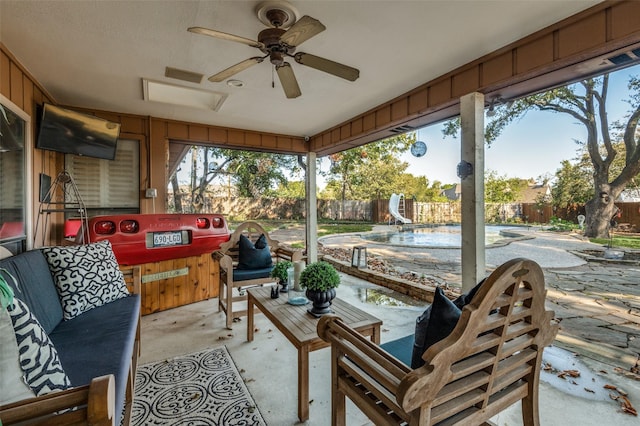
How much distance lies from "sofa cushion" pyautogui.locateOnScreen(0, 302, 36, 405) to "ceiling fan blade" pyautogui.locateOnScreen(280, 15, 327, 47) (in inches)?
69.9

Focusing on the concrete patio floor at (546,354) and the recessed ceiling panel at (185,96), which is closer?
the concrete patio floor at (546,354)

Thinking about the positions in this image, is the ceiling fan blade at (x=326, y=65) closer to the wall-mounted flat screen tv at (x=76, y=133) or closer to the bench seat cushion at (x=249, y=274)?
the bench seat cushion at (x=249, y=274)

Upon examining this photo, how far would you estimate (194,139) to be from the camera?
438 centimetres

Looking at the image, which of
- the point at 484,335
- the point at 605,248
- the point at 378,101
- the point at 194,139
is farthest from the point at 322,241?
the point at 484,335

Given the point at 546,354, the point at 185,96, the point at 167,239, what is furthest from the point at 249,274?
the point at 546,354

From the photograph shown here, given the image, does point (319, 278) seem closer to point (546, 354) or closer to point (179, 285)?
point (546, 354)

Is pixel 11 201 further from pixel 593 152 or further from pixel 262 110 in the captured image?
pixel 593 152

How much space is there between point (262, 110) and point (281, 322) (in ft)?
9.50

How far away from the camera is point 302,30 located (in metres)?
1.64

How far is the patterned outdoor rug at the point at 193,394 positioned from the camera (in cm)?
169

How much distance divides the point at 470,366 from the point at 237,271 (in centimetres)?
258

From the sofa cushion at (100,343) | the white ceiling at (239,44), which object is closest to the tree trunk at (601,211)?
the white ceiling at (239,44)

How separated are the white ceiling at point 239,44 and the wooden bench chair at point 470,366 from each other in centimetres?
178

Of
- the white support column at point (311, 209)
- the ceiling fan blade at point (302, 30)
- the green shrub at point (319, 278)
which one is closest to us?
the ceiling fan blade at point (302, 30)
